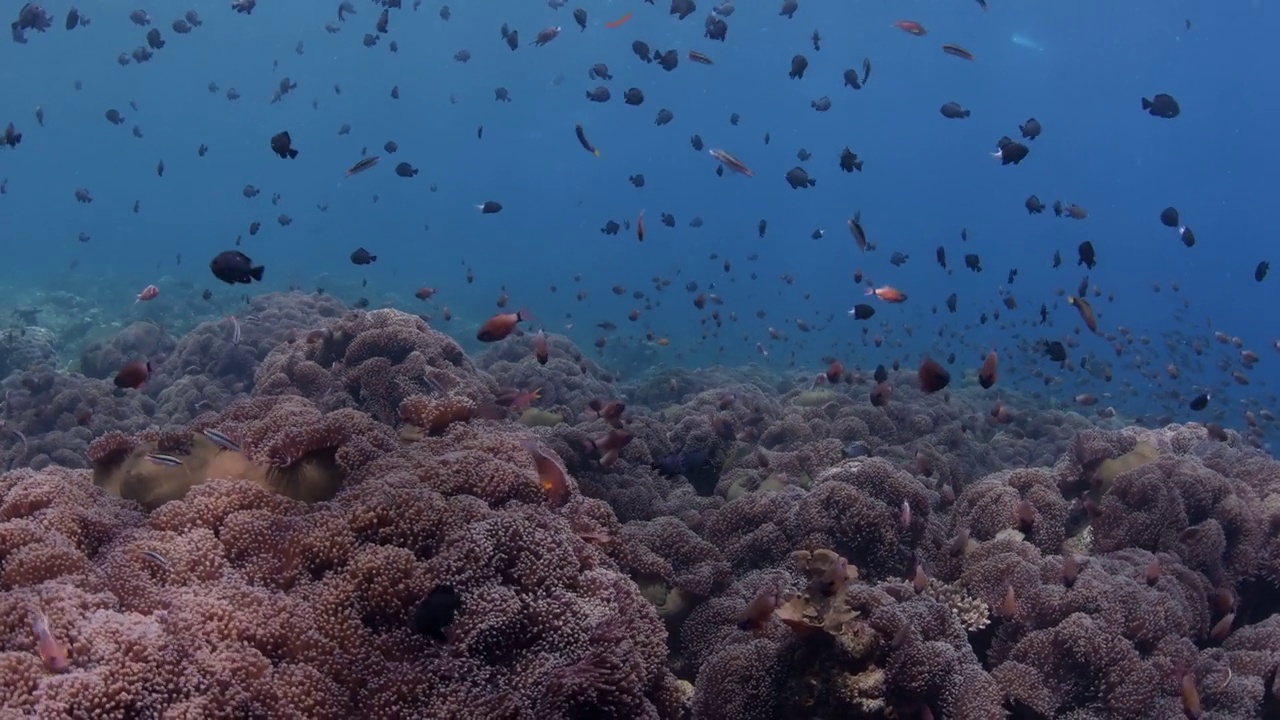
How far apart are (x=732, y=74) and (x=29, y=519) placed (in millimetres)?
102182

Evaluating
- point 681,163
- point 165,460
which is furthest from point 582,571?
point 681,163

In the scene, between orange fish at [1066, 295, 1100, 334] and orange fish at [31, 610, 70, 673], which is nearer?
orange fish at [31, 610, 70, 673]

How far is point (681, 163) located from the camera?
15200cm

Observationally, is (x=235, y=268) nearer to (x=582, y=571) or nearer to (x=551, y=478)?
(x=551, y=478)

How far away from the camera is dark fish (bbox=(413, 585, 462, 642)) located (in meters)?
3.09

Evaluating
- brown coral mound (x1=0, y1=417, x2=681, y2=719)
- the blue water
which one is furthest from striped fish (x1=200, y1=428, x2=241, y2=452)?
the blue water

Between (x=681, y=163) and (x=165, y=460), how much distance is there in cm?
15482

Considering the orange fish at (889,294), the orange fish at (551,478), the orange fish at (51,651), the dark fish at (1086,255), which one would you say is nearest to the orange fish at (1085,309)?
the dark fish at (1086,255)

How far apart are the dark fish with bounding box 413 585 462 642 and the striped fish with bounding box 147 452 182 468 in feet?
6.82

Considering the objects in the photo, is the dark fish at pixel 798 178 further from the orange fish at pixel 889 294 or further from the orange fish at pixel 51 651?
the orange fish at pixel 51 651

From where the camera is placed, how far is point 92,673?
254 cm

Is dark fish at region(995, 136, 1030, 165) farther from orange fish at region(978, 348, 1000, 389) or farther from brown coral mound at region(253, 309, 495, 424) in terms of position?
brown coral mound at region(253, 309, 495, 424)

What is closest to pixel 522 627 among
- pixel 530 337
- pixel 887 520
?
pixel 887 520

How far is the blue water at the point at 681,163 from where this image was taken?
6788 centimetres
